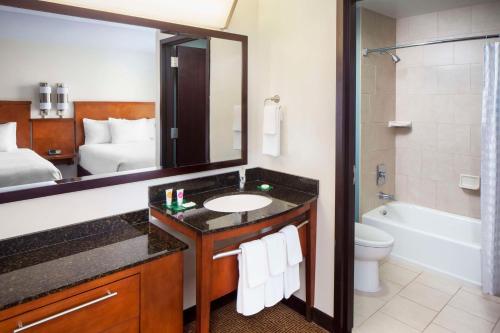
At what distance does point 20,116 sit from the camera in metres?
1.49

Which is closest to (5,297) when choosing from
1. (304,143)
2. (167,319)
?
(167,319)

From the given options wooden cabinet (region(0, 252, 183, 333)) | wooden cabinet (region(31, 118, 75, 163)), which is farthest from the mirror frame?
wooden cabinet (region(0, 252, 183, 333))

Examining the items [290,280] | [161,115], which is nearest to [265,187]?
[290,280]

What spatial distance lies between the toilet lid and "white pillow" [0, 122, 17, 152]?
2.11 m

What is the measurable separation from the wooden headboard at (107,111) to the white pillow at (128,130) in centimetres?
3

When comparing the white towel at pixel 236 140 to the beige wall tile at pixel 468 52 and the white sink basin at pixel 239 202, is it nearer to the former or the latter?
the white sink basin at pixel 239 202

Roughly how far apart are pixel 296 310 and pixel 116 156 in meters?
1.46

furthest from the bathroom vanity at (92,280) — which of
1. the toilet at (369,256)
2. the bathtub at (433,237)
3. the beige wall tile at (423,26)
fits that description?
the beige wall tile at (423,26)

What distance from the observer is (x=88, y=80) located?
162cm

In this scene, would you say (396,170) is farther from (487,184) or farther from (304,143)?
(304,143)

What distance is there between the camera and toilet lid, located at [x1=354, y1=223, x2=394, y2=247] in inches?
98.1

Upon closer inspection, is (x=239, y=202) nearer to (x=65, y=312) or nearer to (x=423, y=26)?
(x=65, y=312)

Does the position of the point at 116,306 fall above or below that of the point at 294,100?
below

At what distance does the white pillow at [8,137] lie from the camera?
1447 mm
